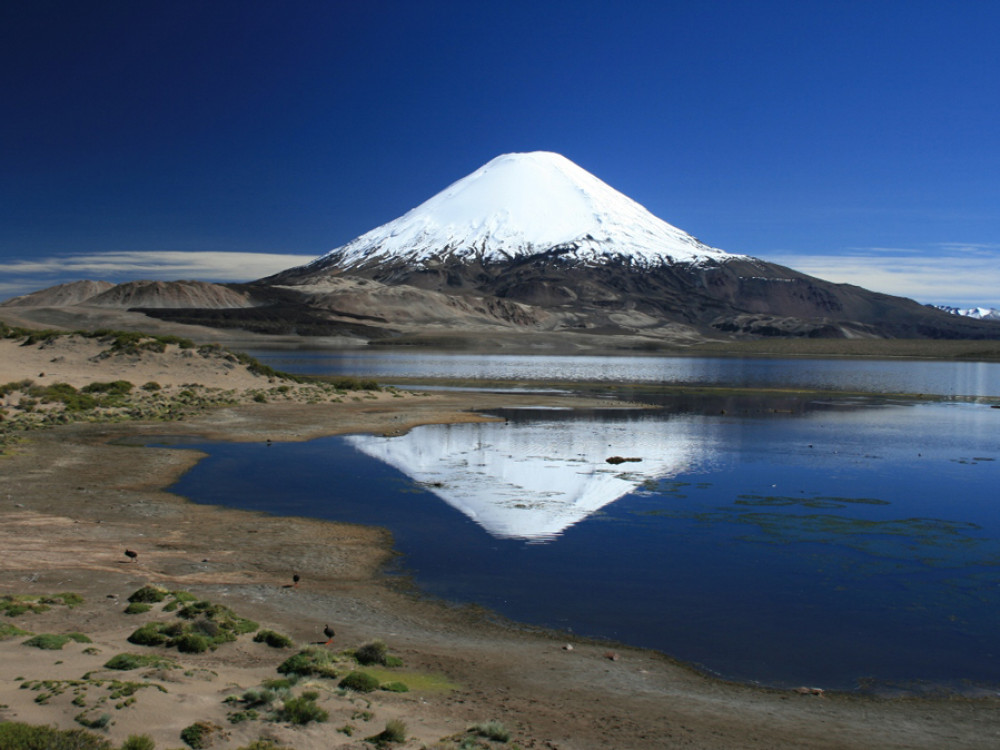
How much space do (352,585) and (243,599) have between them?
5.16 feet

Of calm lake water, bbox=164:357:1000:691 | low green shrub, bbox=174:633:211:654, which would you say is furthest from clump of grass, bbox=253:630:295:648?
calm lake water, bbox=164:357:1000:691

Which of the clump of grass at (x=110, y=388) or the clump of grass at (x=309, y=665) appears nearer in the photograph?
the clump of grass at (x=309, y=665)

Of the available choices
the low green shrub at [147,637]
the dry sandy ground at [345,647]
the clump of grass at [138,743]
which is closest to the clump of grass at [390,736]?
the dry sandy ground at [345,647]

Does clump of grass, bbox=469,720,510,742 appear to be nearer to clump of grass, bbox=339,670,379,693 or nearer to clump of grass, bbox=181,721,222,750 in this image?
clump of grass, bbox=339,670,379,693

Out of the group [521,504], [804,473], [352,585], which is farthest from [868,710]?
[804,473]

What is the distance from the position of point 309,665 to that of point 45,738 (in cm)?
237

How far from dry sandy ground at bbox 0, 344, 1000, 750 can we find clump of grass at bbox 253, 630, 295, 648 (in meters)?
0.09

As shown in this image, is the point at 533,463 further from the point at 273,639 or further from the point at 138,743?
the point at 138,743

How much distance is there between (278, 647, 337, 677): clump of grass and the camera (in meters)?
7.69

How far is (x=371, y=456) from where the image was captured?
77.3 feet

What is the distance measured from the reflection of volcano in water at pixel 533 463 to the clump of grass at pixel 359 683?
706 cm

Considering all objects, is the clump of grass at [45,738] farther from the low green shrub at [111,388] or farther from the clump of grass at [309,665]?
the low green shrub at [111,388]

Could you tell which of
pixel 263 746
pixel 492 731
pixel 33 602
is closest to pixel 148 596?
pixel 33 602

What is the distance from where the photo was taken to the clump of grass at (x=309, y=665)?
7.69 metres
